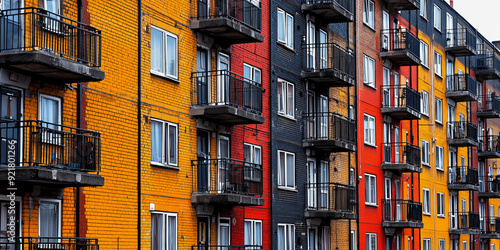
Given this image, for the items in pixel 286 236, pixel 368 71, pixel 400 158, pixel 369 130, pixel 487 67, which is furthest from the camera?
pixel 487 67

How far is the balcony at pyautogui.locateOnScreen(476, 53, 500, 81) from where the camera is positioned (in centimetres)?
5775

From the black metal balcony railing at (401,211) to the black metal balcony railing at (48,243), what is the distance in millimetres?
22556

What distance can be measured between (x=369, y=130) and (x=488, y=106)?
22457mm

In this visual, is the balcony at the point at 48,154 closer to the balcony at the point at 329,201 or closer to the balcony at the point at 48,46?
the balcony at the point at 48,46

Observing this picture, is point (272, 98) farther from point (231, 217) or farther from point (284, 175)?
point (231, 217)

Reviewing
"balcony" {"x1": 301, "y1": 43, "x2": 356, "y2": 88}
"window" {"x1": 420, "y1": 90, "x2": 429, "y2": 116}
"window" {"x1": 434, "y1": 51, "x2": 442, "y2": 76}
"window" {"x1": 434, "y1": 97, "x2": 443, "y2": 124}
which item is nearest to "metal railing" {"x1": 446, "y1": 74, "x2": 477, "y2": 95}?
"window" {"x1": 434, "y1": 51, "x2": 442, "y2": 76}

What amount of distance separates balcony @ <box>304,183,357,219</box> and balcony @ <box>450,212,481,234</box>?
18.2 metres

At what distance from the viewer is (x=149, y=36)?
78.1ft

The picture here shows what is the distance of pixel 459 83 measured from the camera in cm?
5319

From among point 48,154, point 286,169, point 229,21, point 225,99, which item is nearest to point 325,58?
point 286,169

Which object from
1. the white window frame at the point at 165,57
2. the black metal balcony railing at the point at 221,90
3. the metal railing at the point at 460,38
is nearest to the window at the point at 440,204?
the metal railing at the point at 460,38

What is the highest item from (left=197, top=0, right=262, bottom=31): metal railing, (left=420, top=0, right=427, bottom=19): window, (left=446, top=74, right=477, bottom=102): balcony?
(left=420, top=0, right=427, bottom=19): window

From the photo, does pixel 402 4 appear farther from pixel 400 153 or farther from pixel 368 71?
pixel 400 153

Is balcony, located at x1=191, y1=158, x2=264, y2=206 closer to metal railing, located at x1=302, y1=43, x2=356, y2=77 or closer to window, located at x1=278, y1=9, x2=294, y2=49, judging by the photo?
window, located at x1=278, y1=9, x2=294, y2=49
